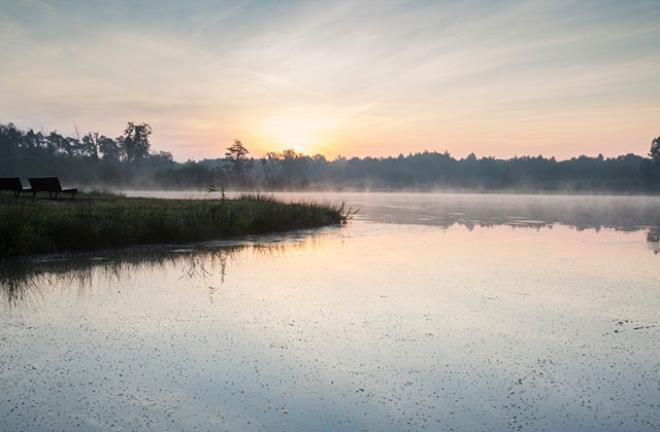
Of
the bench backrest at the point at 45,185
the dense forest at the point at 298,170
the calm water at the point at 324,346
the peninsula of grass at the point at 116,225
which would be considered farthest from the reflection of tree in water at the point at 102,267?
the dense forest at the point at 298,170

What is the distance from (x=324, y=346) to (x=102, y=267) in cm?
535

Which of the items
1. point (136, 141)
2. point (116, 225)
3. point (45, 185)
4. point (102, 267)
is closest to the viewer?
point (102, 267)

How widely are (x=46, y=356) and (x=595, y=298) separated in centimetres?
671

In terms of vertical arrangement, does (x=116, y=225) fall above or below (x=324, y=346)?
above

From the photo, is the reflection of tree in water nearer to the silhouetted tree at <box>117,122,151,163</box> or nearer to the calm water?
the calm water

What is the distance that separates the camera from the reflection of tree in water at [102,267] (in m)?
6.36

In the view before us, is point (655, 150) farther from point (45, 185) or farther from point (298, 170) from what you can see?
point (45, 185)

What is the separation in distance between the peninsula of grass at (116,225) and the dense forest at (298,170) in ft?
81.9

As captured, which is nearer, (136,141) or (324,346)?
(324,346)

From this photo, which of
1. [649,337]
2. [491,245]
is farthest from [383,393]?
[491,245]

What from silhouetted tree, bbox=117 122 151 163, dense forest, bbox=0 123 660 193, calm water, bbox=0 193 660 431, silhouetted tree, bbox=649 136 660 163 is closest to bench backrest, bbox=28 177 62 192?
calm water, bbox=0 193 660 431

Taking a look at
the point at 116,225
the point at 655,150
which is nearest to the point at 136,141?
the point at 116,225

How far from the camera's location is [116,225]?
419 inches

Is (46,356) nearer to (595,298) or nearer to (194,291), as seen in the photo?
(194,291)
